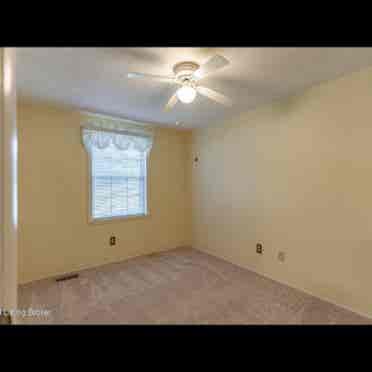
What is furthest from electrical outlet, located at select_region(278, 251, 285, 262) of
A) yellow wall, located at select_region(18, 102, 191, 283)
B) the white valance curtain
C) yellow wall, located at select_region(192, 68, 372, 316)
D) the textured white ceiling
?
the white valance curtain

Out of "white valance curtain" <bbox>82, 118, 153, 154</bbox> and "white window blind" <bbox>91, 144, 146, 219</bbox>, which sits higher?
"white valance curtain" <bbox>82, 118, 153, 154</bbox>

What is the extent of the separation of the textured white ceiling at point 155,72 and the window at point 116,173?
523mm

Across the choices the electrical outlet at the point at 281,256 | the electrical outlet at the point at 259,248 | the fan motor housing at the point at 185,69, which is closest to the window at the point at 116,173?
the fan motor housing at the point at 185,69

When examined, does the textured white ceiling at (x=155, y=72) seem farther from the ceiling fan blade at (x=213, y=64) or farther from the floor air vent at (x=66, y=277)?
the floor air vent at (x=66, y=277)

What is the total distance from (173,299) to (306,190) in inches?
74.0

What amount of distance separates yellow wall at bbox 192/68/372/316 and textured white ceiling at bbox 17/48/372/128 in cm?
31

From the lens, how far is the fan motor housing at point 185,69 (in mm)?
1689

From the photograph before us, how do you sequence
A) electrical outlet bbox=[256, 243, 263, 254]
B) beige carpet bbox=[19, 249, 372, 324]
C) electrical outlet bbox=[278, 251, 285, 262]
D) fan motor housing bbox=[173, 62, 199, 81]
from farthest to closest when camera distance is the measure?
electrical outlet bbox=[256, 243, 263, 254] → electrical outlet bbox=[278, 251, 285, 262] → beige carpet bbox=[19, 249, 372, 324] → fan motor housing bbox=[173, 62, 199, 81]

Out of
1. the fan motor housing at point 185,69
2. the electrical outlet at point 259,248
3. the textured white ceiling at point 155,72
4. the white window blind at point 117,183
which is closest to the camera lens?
the textured white ceiling at point 155,72

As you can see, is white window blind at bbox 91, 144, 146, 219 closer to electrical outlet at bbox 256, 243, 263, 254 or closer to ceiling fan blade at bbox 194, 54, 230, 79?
electrical outlet at bbox 256, 243, 263, 254

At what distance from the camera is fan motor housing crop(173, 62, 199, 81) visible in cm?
169
